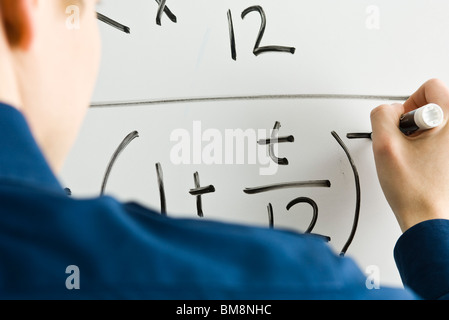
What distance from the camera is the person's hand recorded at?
564 millimetres

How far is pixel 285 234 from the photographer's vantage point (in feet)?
1.01

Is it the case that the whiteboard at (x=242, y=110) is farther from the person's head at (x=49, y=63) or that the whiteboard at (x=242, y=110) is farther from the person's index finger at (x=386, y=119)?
the person's head at (x=49, y=63)

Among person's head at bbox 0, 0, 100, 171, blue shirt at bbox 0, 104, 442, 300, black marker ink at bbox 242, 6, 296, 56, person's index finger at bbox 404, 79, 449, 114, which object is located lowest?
blue shirt at bbox 0, 104, 442, 300

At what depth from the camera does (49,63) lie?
366mm

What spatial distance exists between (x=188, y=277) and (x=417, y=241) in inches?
14.0

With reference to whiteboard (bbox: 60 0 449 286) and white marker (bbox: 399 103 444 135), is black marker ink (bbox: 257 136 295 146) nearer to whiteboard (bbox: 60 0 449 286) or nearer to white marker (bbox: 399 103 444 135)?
whiteboard (bbox: 60 0 449 286)

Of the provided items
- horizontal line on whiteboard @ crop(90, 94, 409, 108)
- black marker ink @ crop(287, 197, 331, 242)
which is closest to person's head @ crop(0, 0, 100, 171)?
horizontal line on whiteboard @ crop(90, 94, 409, 108)

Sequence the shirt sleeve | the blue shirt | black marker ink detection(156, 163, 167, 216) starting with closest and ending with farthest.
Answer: the blue shirt → the shirt sleeve → black marker ink detection(156, 163, 167, 216)

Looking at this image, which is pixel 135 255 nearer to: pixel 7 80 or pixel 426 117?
pixel 7 80

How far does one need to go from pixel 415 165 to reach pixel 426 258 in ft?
0.40

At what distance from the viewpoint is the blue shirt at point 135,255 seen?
26cm

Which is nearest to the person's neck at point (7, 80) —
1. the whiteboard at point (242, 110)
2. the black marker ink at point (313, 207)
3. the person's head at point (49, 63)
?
the person's head at point (49, 63)
